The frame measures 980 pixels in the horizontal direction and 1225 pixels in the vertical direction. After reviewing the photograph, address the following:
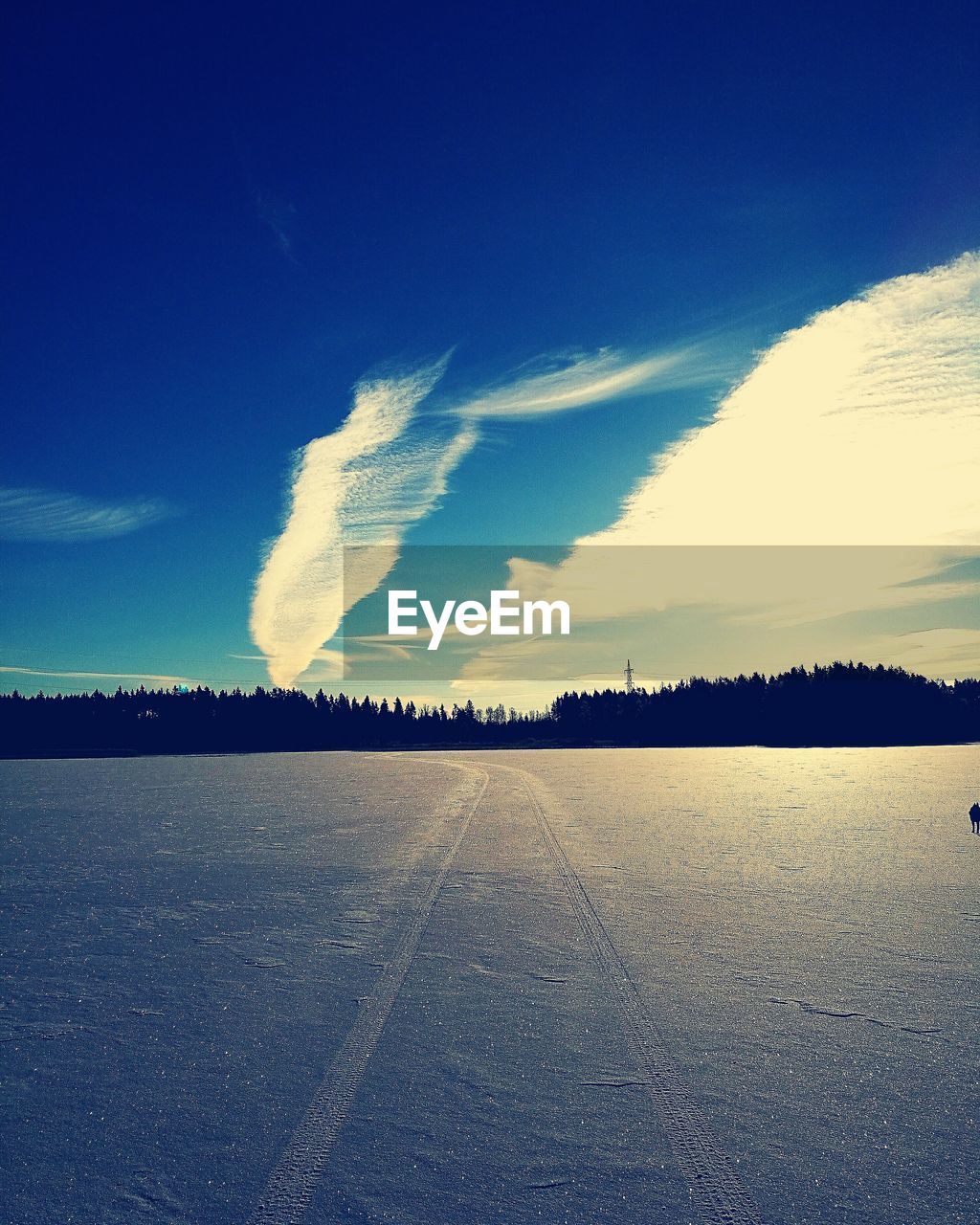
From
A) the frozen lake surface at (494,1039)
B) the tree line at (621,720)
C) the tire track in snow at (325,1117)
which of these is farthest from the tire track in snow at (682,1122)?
the tree line at (621,720)

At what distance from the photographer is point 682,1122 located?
495 cm

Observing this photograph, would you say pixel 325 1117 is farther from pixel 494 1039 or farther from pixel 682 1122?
pixel 682 1122

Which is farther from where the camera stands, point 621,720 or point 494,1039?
point 621,720

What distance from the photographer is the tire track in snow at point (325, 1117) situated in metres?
4.20

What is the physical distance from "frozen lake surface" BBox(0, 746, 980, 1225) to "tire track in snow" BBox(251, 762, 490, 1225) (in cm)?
2

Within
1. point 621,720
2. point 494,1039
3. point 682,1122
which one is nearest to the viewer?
point 682,1122

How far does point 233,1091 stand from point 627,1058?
2784mm

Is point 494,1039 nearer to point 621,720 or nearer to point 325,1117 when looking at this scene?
point 325,1117

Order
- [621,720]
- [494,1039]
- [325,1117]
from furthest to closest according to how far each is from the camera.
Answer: [621,720] → [494,1039] → [325,1117]

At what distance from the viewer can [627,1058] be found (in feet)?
19.5

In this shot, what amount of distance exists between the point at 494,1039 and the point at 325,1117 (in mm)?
1710

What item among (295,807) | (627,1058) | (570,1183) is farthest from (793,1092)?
(295,807)

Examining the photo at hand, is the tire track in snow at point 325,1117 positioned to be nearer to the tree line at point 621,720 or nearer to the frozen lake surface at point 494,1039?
the frozen lake surface at point 494,1039

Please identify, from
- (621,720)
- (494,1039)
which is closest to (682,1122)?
(494,1039)
